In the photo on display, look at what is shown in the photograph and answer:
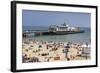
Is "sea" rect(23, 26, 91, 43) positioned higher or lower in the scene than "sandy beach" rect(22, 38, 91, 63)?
higher

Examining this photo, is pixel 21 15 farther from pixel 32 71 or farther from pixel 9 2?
pixel 32 71

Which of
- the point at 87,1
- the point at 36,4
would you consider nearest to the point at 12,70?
the point at 36,4

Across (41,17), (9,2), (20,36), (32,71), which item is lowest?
(32,71)

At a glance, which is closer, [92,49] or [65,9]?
[65,9]

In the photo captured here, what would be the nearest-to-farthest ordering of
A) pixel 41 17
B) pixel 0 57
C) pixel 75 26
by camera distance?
1. pixel 0 57
2. pixel 41 17
3. pixel 75 26

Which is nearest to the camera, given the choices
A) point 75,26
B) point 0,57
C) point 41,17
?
point 0,57

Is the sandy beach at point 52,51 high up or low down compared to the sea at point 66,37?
down

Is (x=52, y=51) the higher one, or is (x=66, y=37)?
(x=66, y=37)

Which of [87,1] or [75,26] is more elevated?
[87,1]
